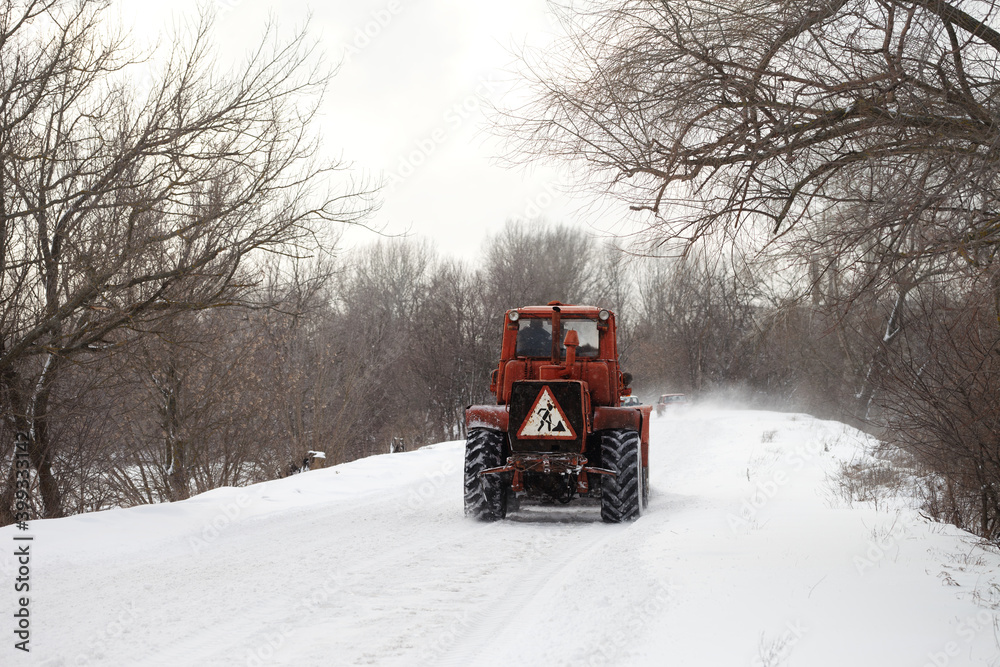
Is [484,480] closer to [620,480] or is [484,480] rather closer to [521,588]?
[620,480]

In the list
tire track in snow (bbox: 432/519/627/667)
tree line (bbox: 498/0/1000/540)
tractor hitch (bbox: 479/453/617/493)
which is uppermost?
tree line (bbox: 498/0/1000/540)

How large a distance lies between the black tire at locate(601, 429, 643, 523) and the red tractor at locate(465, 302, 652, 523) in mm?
11

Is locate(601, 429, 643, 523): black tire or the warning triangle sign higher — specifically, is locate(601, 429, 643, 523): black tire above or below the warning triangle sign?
below

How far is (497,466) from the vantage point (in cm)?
929

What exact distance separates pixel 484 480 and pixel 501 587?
3.32 meters

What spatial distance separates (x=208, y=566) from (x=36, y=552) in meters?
1.38

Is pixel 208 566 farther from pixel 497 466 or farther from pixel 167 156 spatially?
pixel 167 156

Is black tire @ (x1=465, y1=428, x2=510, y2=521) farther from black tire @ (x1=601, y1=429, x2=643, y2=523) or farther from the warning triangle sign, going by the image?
black tire @ (x1=601, y1=429, x2=643, y2=523)

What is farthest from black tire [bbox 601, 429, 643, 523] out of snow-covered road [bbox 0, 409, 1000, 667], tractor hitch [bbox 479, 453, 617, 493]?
snow-covered road [bbox 0, 409, 1000, 667]

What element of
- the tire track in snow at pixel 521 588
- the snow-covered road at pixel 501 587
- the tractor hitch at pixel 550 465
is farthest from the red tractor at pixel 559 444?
the tire track in snow at pixel 521 588

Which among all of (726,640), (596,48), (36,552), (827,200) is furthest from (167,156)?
(726,640)

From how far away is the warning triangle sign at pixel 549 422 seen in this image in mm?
8984

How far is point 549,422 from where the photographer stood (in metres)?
8.99

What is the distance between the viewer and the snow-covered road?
14.0ft
